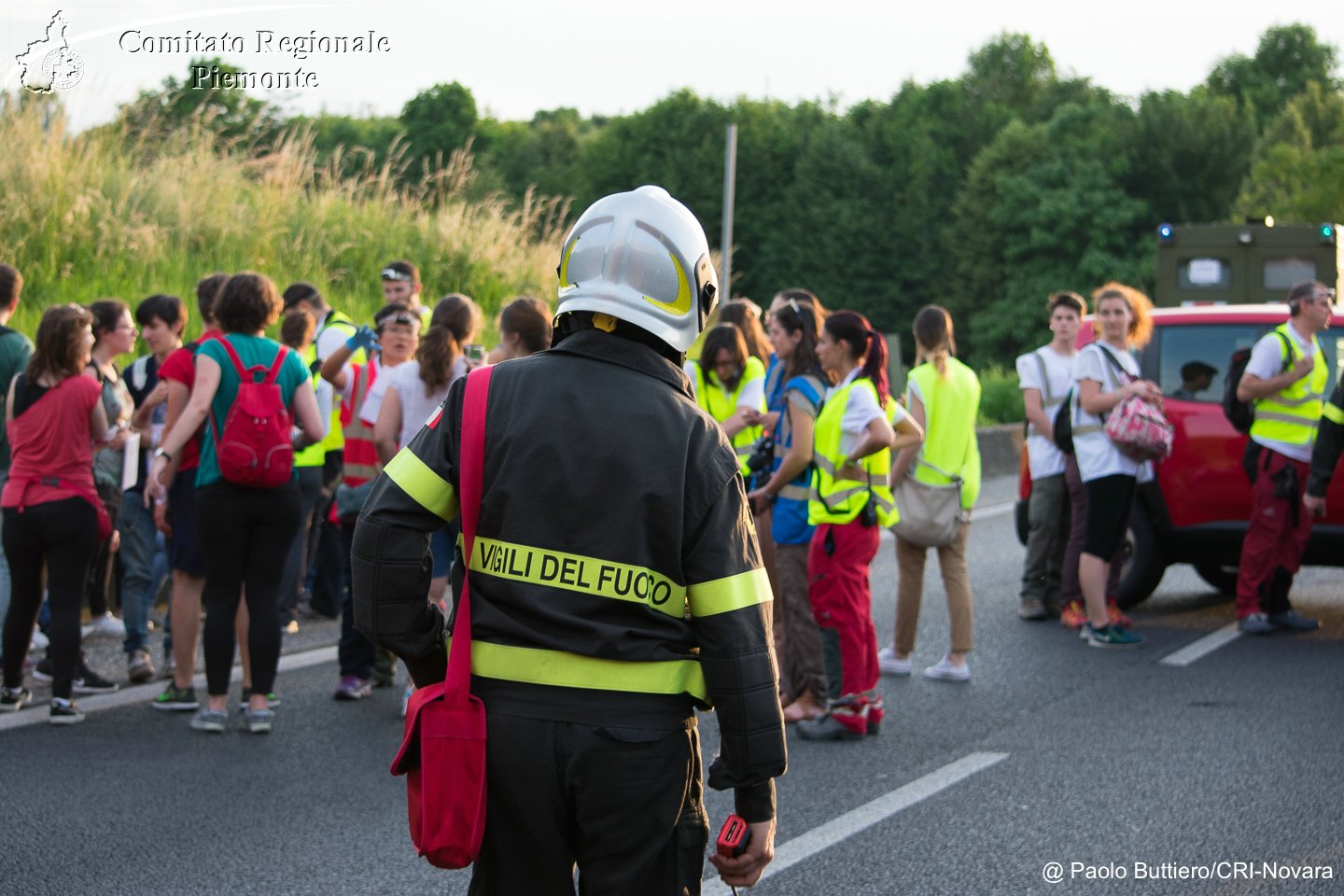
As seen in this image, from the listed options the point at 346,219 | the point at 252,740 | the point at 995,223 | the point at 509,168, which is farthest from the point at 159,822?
the point at 509,168

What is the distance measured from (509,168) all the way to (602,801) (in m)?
79.7

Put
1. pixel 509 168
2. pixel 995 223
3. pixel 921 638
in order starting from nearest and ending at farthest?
pixel 921 638, pixel 995 223, pixel 509 168

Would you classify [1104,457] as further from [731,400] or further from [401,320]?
[401,320]

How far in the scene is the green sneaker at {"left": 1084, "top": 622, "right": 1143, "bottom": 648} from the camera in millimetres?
8758

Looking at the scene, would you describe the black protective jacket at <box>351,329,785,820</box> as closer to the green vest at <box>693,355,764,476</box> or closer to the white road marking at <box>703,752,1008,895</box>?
the white road marking at <box>703,752,1008,895</box>

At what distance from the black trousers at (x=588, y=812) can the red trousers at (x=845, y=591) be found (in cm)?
391

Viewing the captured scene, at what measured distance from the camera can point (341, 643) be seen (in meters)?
7.45

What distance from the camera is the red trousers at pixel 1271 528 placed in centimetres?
905

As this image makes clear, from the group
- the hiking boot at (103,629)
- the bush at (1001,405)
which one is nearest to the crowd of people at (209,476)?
the hiking boot at (103,629)

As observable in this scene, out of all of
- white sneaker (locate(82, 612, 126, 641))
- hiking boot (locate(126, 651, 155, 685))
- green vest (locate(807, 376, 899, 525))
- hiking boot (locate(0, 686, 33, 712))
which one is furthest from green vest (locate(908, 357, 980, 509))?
white sneaker (locate(82, 612, 126, 641))

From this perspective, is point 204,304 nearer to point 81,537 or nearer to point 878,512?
point 81,537

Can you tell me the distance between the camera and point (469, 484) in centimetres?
277

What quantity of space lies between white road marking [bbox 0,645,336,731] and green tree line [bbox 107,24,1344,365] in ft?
146

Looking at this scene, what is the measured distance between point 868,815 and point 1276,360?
188 inches
